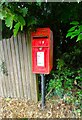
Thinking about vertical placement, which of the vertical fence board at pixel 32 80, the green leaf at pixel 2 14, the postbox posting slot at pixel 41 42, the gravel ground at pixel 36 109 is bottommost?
the gravel ground at pixel 36 109

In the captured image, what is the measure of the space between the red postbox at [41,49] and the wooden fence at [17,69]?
20 cm

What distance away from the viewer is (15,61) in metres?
3.75

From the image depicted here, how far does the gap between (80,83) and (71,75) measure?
0.89 ft

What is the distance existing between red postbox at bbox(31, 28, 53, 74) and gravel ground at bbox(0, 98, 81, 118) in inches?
27.7

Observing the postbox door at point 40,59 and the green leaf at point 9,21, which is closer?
the green leaf at point 9,21

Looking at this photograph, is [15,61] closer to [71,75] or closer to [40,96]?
[40,96]

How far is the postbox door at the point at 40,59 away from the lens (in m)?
3.36

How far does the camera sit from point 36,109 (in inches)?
143

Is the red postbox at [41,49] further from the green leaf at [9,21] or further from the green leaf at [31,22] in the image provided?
the green leaf at [9,21]

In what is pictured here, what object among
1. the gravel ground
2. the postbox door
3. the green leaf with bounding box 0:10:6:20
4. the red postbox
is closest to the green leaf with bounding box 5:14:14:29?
the green leaf with bounding box 0:10:6:20

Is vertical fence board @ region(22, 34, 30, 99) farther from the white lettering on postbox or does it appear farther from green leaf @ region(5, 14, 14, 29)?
green leaf @ region(5, 14, 14, 29)

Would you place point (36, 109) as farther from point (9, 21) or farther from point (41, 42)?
point (9, 21)

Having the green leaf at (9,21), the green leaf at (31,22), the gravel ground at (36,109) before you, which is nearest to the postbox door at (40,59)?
the green leaf at (31,22)

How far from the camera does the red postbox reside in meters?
3.30
